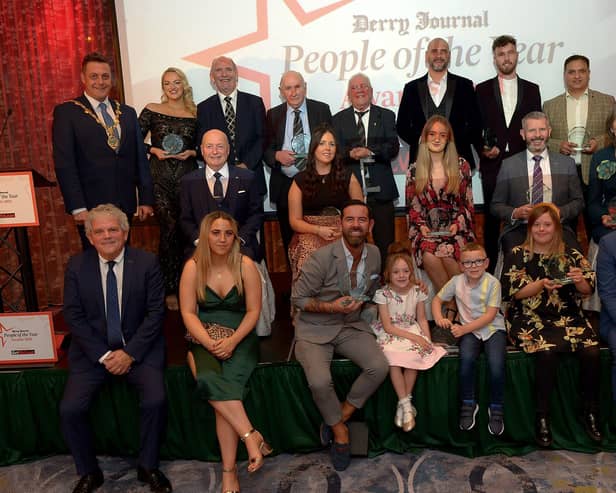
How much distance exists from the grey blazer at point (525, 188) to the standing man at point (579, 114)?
0.37 meters

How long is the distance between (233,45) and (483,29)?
1958 millimetres

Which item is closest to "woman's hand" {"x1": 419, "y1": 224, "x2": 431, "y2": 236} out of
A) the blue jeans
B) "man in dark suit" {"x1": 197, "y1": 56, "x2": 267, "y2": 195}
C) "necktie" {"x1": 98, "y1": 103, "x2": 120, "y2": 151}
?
the blue jeans

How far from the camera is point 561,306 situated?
10.2 feet

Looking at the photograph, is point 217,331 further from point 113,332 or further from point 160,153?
point 160,153

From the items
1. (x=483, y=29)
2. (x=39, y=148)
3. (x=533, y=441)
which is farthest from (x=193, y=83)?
(x=533, y=441)

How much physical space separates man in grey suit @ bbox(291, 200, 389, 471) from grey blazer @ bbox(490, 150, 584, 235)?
3.55 feet

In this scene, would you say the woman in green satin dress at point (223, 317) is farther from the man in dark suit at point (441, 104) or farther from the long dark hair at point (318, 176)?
the man in dark suit at point (441, 104)

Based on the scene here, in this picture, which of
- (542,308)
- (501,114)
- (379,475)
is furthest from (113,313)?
(501,114)

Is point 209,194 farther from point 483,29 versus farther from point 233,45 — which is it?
point 483,29

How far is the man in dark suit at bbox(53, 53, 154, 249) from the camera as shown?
3531 mm

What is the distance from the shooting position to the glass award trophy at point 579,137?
4.05m

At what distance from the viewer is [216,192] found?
358 cm

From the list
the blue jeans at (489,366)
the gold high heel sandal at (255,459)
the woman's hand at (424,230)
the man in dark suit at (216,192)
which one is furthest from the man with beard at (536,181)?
the gold high heel sandal at (255,459)

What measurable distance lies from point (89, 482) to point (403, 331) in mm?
1674
